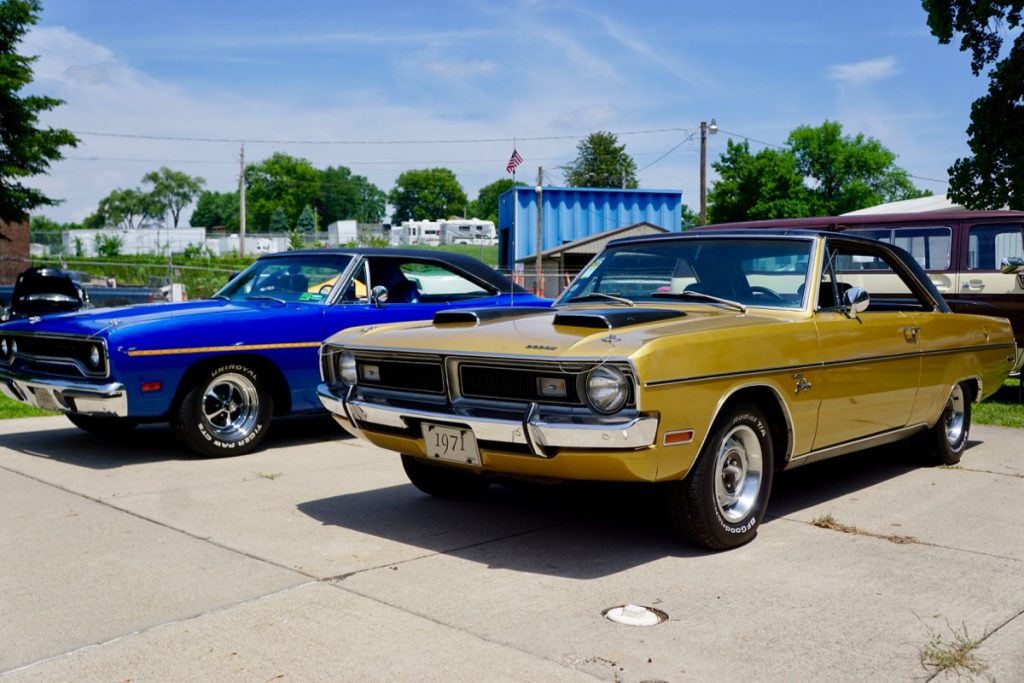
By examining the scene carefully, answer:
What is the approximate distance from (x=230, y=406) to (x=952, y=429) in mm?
5212

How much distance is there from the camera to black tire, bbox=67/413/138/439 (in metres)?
8.11

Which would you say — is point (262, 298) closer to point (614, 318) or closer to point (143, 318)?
point (143, 318)

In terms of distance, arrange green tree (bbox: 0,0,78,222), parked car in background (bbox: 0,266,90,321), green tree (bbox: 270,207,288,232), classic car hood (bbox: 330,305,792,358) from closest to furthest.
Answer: classic car hood (bbox: 330,305,792,358) < parked car in background (bbox: 0,266,90,321) < green tree (bbox: 0,0,78,222) < green tree (bbox: 270,207,288,232)

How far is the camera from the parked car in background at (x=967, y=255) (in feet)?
35.5

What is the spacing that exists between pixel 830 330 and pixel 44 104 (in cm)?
1982

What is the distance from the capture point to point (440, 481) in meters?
5.82

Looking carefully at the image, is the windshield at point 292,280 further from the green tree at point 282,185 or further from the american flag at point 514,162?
the green tree at point 282,185

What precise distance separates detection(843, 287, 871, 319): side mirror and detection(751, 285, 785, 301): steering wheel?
399 mm

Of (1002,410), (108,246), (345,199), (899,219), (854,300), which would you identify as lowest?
(1002,410)

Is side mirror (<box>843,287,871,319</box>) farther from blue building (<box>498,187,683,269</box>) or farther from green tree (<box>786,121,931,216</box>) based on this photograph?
green tree (<box>786,121,931,216</box>)

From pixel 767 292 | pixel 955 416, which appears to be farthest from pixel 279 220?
pixel 767 292

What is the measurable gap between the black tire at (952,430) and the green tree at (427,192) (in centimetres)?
8755

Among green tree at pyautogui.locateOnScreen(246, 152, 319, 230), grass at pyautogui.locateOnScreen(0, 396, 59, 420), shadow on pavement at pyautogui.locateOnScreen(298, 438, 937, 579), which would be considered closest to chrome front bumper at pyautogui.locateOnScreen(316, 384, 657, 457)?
shadow on pavement at pyautogui.locateOnScreen(298, 438, 937, 579)

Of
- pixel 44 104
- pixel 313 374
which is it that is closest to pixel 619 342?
pixel 313 374
